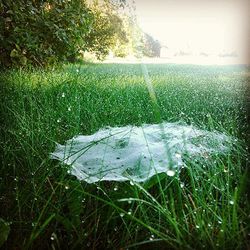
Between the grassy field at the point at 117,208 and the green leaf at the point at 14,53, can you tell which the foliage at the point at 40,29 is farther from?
the grassy field at the point at 117,208

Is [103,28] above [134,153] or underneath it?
above

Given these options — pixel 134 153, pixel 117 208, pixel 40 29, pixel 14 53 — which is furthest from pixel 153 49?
pixel 117 208

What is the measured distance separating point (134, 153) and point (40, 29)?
12.4ft

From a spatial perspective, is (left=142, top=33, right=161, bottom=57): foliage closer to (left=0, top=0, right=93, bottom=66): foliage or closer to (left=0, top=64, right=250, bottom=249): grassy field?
(left=0, top=0, right=93, bottom=66): foliage

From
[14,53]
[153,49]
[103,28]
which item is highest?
[103,28]

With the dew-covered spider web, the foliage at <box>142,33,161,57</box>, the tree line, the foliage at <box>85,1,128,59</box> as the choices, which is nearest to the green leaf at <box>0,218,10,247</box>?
the dew-covered spider web

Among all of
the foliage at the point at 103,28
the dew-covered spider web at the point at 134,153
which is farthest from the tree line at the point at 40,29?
the dew-covered spider web at the point at 134,153

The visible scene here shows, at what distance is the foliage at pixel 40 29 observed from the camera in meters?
4.45

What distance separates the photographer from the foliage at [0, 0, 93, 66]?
4.45 m

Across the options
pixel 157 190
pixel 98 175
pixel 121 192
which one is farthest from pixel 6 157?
pixel 157 190

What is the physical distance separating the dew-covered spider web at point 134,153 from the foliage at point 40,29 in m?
3.22

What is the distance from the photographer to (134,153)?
1477mm

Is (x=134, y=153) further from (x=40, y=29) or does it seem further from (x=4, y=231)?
(x=40, y=29)

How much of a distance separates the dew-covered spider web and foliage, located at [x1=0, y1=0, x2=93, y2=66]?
322 cm
